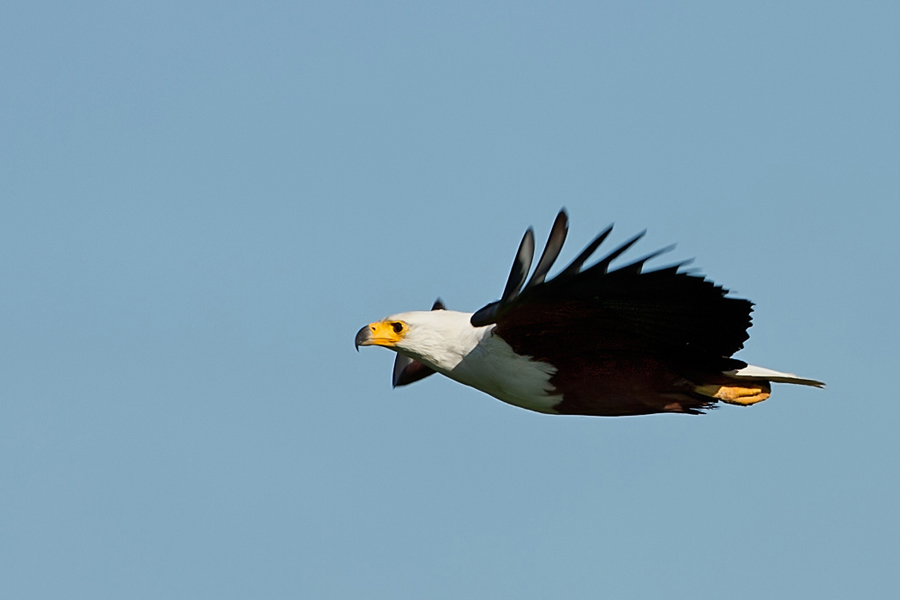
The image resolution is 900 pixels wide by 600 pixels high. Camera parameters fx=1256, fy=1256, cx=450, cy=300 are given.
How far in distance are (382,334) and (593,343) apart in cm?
136

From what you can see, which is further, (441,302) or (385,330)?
(441,302)

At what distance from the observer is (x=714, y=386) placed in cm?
761

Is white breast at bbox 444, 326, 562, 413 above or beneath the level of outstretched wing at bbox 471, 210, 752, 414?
beneath

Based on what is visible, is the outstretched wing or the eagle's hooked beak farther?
the eagle's hooked beak

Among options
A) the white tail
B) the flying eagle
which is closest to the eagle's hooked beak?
the flying eagle

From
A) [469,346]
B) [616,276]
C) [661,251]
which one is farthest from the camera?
[469,346]

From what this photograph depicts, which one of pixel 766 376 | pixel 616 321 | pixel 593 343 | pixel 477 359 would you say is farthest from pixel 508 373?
pixel 766 376

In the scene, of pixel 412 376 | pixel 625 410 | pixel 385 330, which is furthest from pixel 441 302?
pixel 625 410

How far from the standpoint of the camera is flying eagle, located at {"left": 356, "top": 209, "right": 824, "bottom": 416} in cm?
687

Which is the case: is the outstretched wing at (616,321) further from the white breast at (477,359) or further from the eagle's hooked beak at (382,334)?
the eagle's hooked beak at (382,334)

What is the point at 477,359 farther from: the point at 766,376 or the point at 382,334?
the point at 766,376

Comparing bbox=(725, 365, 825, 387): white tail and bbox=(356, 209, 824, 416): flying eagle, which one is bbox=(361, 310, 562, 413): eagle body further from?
bbox=(725, 365, 825, 387): white tail

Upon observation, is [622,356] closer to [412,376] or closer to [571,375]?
[571,375]

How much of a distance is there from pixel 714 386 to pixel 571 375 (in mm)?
884
